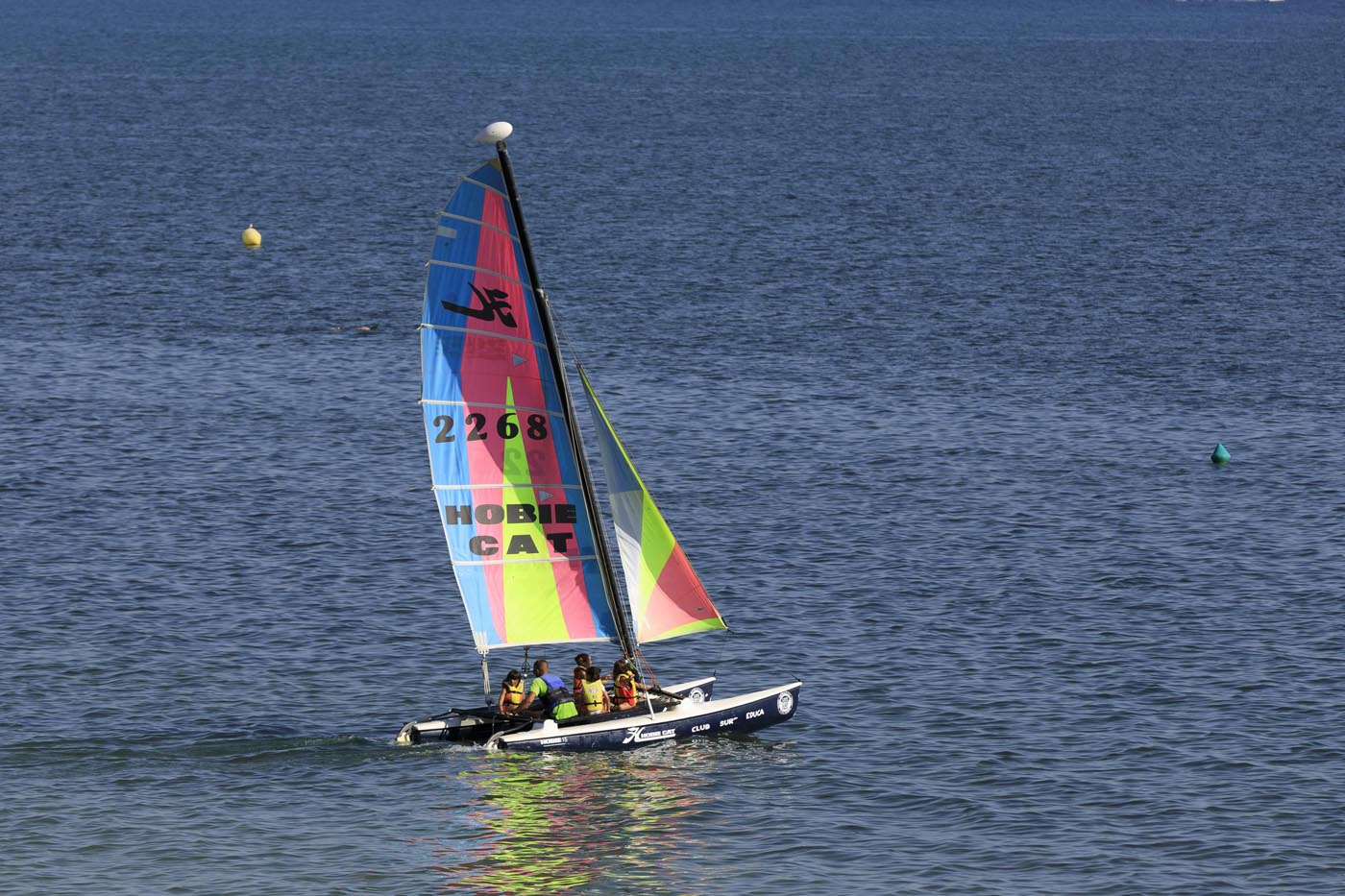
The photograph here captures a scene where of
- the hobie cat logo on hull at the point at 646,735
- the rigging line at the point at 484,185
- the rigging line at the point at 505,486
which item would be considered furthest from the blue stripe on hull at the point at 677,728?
the rigging line at the point at 484,185

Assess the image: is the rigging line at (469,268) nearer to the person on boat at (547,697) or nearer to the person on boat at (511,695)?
the person on boat at (547,697)

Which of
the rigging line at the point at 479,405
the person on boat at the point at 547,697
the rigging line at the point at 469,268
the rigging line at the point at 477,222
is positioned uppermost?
the rigging line at the point at 477,222

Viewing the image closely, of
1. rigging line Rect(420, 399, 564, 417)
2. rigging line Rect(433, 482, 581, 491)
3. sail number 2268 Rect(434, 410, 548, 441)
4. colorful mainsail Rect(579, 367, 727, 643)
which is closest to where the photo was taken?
rigging line Rect(420, 399, 564, 417)

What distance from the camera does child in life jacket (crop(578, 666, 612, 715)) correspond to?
50469 millimetres

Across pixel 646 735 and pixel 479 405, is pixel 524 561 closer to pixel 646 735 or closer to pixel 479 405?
pixel 479 405

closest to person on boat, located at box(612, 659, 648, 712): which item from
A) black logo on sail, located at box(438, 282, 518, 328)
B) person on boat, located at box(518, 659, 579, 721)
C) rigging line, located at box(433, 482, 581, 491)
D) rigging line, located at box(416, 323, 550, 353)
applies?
person on boat, located at box(518, 659, 579, 721)

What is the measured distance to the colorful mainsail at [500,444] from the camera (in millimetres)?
47438

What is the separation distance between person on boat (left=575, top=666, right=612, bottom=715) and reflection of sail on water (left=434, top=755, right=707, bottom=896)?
3.89ft

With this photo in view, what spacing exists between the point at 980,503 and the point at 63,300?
5721 cm

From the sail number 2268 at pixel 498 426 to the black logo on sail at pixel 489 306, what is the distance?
2514mm

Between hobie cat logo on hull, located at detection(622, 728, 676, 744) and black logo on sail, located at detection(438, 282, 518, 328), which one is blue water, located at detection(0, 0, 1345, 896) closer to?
hobie cat logo on hull, located at detection(622, 728, 676, 744)

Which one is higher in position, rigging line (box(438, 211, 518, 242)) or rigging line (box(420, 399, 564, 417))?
rigging line (box(438, 211, 518, 242))

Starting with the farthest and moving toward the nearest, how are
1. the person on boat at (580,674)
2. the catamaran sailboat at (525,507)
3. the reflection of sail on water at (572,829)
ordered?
the person on boat at (580,674) → the catamaran sailboat at (525,507) → the reflection of sail on water at (572,829)

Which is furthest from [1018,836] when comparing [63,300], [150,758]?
[63,300]
